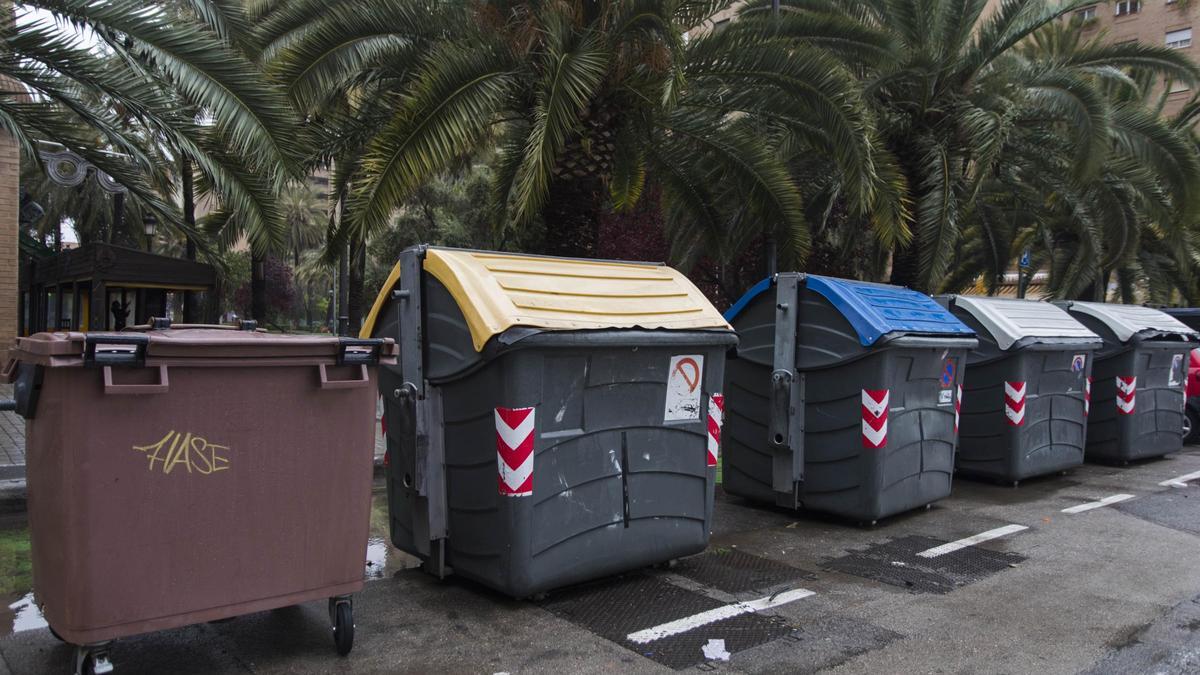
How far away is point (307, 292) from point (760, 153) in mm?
52724

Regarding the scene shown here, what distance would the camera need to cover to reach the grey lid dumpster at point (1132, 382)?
10477 mm

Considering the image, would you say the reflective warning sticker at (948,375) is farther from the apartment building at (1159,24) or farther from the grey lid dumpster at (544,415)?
the apartment building at (1159,24)

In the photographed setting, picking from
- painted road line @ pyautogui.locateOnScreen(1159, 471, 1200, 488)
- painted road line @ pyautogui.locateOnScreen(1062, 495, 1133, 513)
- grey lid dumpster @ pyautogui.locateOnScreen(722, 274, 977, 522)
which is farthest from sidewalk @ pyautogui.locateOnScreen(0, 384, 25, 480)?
painted road line @ pyautogui.locateOnScreen(1159, 471, 1200, 488)

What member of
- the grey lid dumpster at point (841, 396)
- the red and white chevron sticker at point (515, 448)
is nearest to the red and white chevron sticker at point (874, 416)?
the grey lid dumpster at point (841, 396)

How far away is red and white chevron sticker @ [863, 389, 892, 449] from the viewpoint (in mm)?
6822

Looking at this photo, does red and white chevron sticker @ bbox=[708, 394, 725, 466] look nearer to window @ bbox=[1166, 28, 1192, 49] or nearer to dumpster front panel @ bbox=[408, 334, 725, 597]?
dumpster front panel @ bbox=[408, 334, 725, 597]

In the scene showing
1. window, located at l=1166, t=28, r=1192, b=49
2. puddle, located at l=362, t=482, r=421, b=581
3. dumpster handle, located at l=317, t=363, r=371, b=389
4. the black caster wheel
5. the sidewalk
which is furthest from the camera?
window, located at l=1166, t=28, r=1192, b=49

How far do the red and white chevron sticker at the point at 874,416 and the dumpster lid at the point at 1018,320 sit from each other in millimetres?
2763

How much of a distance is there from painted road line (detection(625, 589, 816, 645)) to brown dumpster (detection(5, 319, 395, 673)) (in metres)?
1.50

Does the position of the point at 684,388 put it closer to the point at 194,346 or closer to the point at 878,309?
the point at 878,309

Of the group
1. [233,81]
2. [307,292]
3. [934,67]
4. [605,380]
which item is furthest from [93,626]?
[307,292]

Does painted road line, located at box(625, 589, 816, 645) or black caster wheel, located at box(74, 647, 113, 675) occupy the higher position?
black caster wheel, located at box(74, 647, 113, 675)

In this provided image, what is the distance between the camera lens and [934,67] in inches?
414

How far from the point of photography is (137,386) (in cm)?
346
